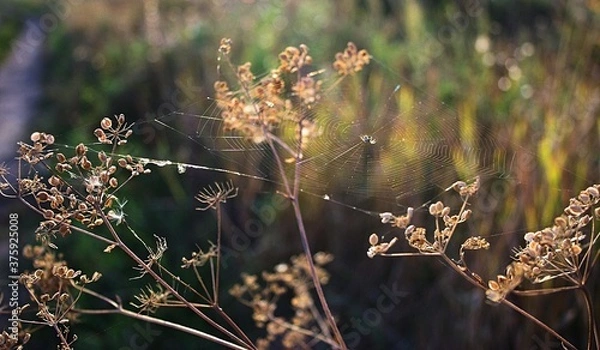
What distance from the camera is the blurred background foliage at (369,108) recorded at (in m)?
2.42

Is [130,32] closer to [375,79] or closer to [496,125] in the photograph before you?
[375,79]

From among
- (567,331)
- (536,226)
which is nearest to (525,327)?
(567,331)

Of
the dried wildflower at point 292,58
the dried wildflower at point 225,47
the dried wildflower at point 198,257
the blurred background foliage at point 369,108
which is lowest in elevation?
the blurred background foliage at point 369,108

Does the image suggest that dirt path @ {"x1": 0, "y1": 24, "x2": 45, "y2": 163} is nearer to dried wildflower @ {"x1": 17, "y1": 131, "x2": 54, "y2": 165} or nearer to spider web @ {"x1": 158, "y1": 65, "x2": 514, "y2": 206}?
spider web @ {"x1": 158, "y1": 65, "x2": 514, "y2": 206}

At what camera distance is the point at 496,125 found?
2893mm

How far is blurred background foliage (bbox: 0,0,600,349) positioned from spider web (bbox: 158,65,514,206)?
0.11 m

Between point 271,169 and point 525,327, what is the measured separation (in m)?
0.96

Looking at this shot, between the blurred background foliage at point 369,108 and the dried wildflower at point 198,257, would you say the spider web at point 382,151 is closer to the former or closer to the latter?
the blurred background foliage at point 369,108

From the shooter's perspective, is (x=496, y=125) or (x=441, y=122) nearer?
(x=441, y=122)

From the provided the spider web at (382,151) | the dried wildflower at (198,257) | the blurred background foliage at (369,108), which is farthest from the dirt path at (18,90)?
the dried wildflower at (198,257)

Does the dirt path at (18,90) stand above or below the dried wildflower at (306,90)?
below

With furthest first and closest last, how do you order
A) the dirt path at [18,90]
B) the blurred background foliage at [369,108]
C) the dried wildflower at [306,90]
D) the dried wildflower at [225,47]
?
the dirt path at [18,90]
the blurred background foliage at [369,108]
the dried wildflower at [306,90]
the dried wildflower at [225,47]

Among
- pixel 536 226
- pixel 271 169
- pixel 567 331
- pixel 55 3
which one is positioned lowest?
pixel 567 331

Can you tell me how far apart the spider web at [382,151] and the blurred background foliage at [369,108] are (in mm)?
112
